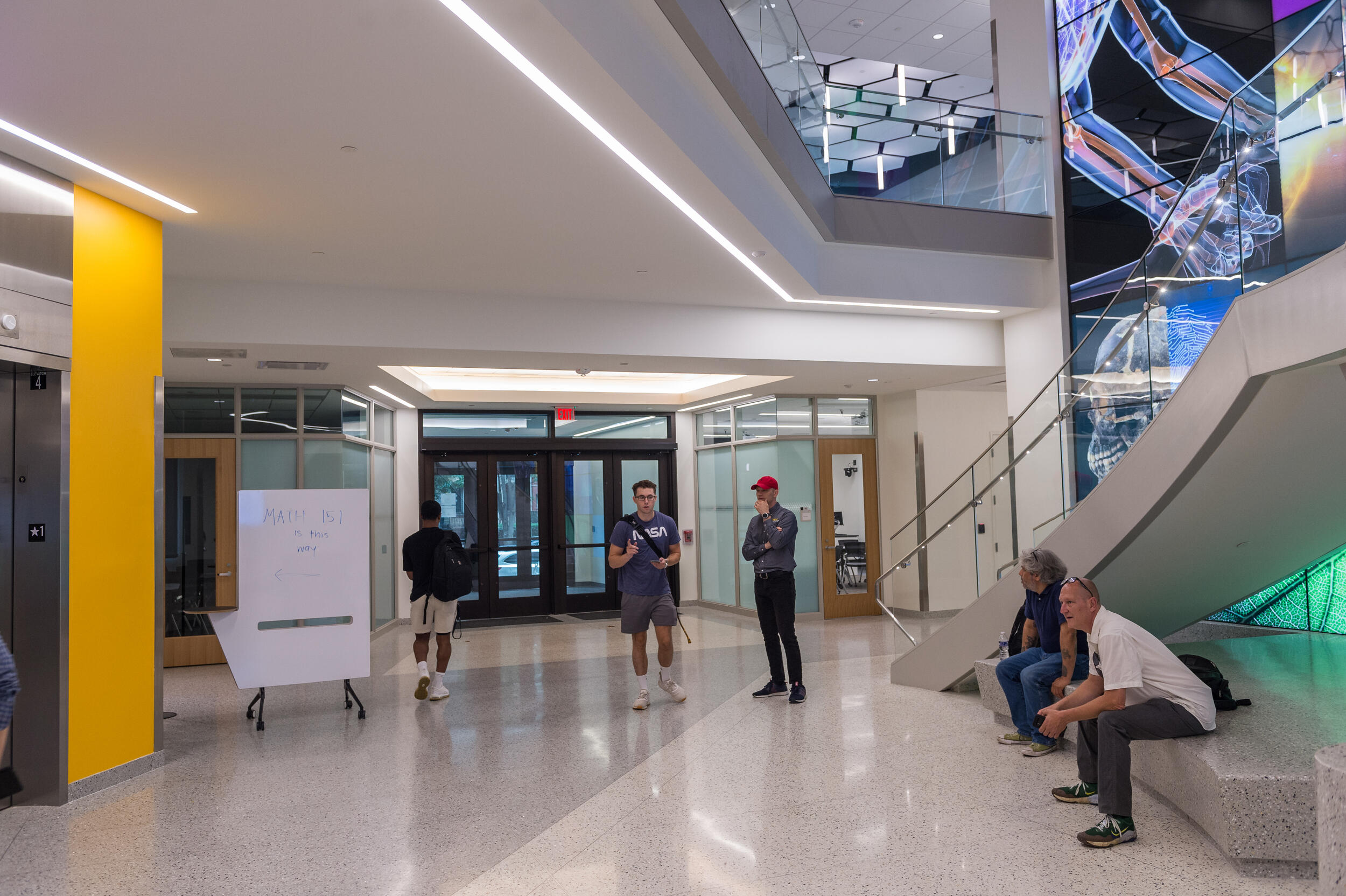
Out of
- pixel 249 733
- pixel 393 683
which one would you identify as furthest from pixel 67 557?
pixel 393 683

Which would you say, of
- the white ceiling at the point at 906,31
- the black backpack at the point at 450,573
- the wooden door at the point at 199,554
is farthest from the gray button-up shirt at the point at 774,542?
the white ceiling at the point at 906,31

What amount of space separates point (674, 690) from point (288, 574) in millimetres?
2911

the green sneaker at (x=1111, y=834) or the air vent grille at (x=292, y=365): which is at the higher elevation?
the air vent grille at (x=292, y=365)

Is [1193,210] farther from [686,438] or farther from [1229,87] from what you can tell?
[686,438]

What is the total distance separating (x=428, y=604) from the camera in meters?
7.12

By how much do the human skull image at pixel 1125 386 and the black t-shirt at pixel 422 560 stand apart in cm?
478

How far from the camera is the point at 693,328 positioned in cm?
830

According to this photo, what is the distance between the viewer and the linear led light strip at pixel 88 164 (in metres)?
4.17

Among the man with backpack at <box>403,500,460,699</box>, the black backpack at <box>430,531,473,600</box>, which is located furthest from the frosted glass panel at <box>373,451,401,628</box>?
the black backpack at <box>430,531,473,600</box>

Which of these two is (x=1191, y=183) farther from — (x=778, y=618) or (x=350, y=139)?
(x=350, y=139)

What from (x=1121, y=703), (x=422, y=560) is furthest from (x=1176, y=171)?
(x=422, y=560)

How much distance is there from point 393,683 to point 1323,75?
24.4 feet

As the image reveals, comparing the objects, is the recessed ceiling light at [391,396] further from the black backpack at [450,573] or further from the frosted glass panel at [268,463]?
the black backpack at [450,573]

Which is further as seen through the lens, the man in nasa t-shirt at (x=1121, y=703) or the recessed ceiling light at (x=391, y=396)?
the recessed ceiling light at (x=391, y=396)
